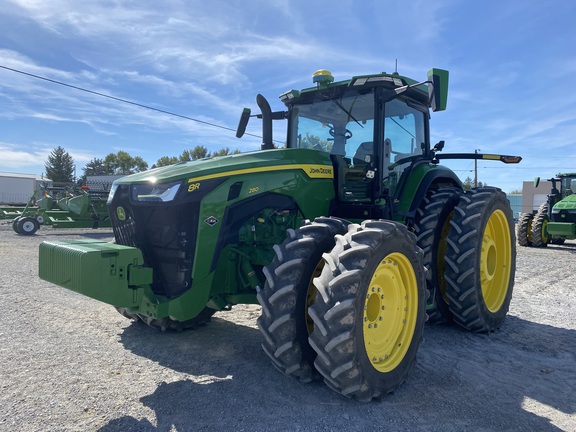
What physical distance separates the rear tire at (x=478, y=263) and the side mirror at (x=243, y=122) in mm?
2706

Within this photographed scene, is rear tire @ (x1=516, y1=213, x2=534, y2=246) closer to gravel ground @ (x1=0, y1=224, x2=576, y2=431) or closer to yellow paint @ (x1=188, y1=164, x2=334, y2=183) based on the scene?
gravel ground @ (x1=0, y1=224, x2=576, y2=431)

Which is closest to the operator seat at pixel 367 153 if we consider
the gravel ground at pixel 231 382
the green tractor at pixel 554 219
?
the gravel ground at pixel 231 382

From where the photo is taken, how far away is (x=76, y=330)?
480cm

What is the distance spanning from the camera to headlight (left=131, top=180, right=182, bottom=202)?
12.0 ft

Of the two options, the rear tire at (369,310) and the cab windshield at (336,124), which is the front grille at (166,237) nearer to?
the rear tire at (369,310)

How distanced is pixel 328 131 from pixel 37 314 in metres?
4.03

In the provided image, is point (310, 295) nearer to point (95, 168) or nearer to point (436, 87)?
point (436, 87)

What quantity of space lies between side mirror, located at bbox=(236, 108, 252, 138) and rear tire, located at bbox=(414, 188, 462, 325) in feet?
7.72

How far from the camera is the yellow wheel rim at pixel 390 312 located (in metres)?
3.41

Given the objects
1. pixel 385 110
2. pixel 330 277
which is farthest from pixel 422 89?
pixel 330 277

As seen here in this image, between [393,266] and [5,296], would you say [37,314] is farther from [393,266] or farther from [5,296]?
[393,266]

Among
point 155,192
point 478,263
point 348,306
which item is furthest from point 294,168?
point 478,263

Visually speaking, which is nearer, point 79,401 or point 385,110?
point 79,401

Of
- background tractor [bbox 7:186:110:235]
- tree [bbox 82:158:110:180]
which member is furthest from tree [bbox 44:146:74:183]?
background tractor [bbox 7:186:110:235]
